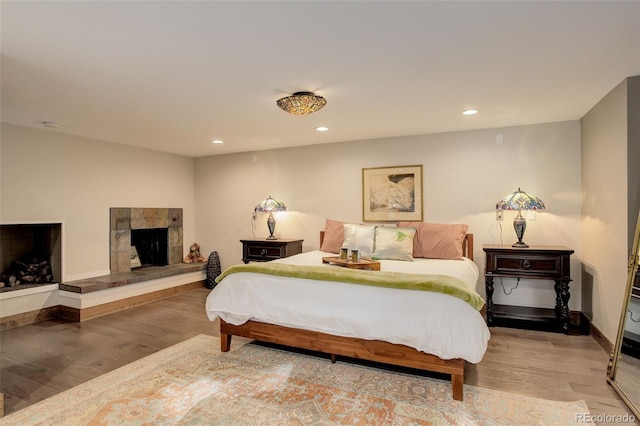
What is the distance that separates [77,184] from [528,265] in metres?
5.50

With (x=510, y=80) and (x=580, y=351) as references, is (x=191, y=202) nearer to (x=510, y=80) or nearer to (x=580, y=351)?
(x=510, y=80)

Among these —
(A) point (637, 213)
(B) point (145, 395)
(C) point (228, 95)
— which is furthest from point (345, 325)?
(A) point (637, 213)

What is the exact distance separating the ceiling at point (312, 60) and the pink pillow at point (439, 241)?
1.23 meters

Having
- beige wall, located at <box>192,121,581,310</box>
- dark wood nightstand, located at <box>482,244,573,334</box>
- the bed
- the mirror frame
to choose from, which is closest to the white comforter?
the bed

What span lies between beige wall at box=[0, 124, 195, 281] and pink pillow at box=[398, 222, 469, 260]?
162 inches

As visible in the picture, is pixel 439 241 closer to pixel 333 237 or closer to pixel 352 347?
pixel 333 237

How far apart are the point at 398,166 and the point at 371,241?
1.24 meters

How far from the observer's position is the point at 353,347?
2.51 meters

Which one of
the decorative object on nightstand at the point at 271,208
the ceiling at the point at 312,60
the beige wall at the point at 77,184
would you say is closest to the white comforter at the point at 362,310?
the ceiling at the point at 312,60

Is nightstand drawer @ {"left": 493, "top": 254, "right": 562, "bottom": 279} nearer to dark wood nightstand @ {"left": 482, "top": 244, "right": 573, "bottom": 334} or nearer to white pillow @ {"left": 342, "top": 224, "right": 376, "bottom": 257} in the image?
dark wood nightstand @ {"left": 482, "top": 244, "right": 573, "bottom": 334}

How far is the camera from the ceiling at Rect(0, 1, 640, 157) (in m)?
1.73

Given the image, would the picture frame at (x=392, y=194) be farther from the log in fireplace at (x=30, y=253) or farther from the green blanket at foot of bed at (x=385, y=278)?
the log in fireplace at (x=30, y=253)

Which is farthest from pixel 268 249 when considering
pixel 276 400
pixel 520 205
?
pixel 520 205

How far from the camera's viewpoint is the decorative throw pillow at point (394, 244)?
11.9 ft
